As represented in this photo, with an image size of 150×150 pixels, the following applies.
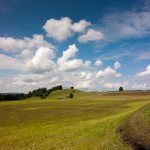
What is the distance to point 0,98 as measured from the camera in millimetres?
184500

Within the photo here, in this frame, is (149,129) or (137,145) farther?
(149,129)

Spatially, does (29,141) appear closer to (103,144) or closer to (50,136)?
(50,136)

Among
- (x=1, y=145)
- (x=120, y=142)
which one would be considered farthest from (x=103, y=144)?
(x=1, y=145)

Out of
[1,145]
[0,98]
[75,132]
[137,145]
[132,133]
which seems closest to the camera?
[137,145]

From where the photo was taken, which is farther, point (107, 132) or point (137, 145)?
point (107, 132)

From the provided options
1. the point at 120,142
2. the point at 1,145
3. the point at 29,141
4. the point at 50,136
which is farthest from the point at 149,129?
the point at 1,145

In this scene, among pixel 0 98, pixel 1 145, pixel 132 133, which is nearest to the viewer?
pixel 1 145

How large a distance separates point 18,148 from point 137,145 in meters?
9.40

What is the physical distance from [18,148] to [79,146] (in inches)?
197

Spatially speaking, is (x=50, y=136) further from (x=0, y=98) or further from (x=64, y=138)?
(x=0, y=98)

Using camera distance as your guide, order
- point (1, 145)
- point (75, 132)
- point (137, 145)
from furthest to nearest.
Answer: point (75, 132) → point (1, 145) → point (137, 145)

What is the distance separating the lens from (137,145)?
631 inches

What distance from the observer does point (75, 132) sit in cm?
2253

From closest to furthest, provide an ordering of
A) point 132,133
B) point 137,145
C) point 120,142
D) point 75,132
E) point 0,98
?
point 137,145 < point 120,142 < point 132,133 < point 75,132 < point 0,98
